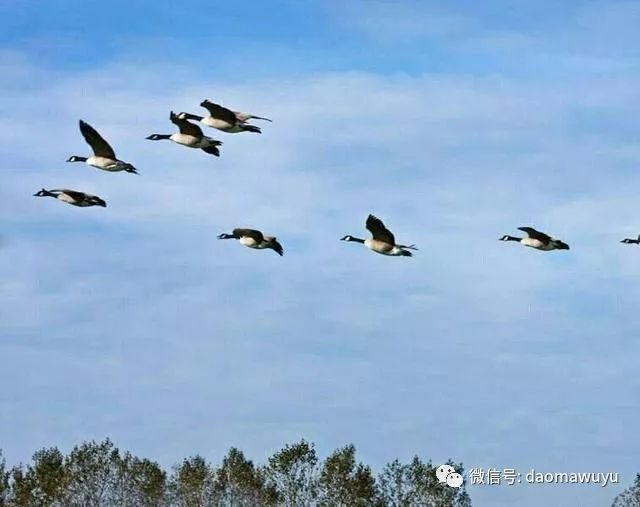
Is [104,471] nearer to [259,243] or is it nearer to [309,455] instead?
[309,455]

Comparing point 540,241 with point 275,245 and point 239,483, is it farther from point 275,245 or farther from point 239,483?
point 239,483

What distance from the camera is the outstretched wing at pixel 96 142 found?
131ft

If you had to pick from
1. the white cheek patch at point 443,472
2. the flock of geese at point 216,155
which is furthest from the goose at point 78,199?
the white cheek patch at point 443,472

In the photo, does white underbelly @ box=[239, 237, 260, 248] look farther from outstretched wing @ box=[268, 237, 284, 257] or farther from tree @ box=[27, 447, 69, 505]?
tree @ box=[27, 447, 69, 505]

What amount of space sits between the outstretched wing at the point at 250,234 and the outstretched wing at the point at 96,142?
3.76 metres

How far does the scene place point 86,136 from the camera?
4022 centimetres

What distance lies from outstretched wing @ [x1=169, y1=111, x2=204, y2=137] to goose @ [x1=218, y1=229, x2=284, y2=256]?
2.71 meters

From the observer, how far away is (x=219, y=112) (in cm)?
4050

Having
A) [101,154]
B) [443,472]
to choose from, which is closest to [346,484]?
[443,472]

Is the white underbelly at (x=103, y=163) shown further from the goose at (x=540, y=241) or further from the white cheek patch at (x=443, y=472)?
the white cheek patch at (x=443, y=472)

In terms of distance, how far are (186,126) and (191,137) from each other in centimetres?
30

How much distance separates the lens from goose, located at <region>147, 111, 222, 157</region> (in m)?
41.0

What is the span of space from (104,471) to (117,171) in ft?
98.6

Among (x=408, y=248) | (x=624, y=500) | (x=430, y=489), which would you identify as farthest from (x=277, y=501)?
(x=408, y=248)
